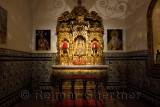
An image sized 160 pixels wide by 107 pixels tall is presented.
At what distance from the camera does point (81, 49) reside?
265 inches

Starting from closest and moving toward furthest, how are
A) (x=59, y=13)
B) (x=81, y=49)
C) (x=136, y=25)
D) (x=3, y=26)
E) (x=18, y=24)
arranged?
(x=3, y=26)
(x=18, y=24)
(x=136, y=25)
(x=81, y=49)
(x=59, y=13)

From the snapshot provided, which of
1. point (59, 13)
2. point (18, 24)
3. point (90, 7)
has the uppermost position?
point (90, 7)

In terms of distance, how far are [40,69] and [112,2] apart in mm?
6008

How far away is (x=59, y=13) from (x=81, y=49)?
2.62 m

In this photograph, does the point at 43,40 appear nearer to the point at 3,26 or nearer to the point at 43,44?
the point at 43,44

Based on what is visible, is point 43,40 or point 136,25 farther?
point 43,40

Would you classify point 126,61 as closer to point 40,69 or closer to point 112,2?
point 112,2

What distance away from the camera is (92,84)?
232 inches

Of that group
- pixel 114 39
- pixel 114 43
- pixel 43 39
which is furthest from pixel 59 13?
pixel 114 43

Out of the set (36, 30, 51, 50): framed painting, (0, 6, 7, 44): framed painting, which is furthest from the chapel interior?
(0, 6, 7, 44): framed painting

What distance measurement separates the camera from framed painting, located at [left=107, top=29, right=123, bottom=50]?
6.91 m


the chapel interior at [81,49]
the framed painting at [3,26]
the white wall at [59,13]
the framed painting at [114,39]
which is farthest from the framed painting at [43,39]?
the framed painting at [114,39]

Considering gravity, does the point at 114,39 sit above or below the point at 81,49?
above

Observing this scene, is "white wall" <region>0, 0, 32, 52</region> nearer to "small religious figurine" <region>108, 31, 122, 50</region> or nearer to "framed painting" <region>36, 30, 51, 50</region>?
"framed painting" <region>36, 30, 51, 50</region>
